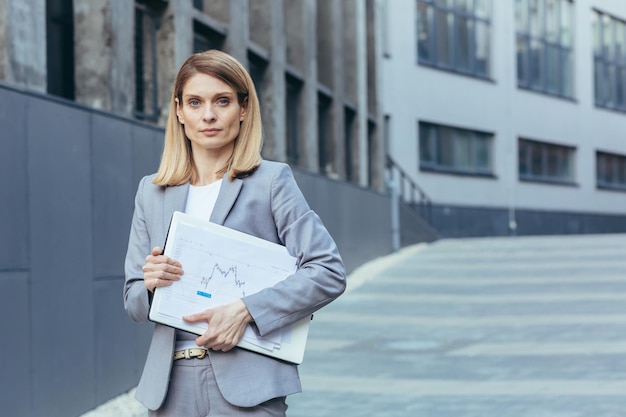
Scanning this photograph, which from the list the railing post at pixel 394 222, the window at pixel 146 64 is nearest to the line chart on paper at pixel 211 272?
the window at pixel 146 64

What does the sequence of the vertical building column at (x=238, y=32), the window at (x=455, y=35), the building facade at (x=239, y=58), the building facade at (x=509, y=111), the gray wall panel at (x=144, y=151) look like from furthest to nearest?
the window at (x=455, y=35) → the building facade at (x=509, y=111) → the vertical building column at (x=238, y=32) → the building facade at (x=239, y=58) → the gray wall panel at (x=144, y=151)

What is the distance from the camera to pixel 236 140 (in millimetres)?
2811

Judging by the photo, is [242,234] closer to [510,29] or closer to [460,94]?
[460,94]

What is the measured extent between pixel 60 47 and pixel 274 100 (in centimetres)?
639

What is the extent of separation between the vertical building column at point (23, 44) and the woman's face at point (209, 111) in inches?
167

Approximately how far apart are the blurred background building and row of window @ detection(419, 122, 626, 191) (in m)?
0.08

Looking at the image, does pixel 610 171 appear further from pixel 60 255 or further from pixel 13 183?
pixel 13 183

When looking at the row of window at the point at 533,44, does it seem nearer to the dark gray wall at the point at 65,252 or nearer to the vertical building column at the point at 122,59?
the vertical building column at the point at 122,59

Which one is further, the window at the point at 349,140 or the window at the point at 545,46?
the window at the point at 545,46

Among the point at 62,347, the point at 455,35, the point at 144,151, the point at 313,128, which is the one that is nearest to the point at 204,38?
the point at 144,151

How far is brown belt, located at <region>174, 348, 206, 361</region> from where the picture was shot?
8.71 feet

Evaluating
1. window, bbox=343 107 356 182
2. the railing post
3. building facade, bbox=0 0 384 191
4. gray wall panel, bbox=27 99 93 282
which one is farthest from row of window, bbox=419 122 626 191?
gray wall panel, bbox=27 99 93 282

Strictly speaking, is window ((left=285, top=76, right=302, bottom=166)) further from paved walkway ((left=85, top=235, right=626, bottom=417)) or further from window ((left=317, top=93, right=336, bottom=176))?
paved walkway ((left=85, top=235, right=626, bottom=417))

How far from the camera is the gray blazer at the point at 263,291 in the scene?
2.64m
